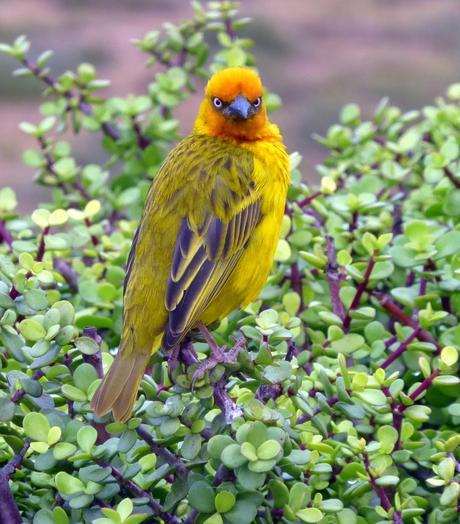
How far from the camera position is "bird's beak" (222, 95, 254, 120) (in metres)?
3.39

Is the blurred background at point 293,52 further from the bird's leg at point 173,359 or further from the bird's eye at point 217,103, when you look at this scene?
the bird's leg at point 173,359

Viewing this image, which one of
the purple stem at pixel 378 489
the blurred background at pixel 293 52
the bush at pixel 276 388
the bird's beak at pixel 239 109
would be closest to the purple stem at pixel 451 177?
the bush at pixel 276 388

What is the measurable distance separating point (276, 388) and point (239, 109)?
129cm

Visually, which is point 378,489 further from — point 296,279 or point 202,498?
point 296,279

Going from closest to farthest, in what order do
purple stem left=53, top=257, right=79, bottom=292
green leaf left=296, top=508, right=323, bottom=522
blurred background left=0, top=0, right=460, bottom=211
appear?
green leaf left=296, top=508, right=323, bottom=522
purple stem left=53, top=257, right=79, bottom=292
blurred background left=0, top=0, right=460, bottom=211

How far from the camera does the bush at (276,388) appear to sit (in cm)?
206

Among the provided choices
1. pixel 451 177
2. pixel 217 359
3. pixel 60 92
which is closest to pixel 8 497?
pixel 217 359

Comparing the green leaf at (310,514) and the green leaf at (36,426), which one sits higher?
the green leaf at (36,426)

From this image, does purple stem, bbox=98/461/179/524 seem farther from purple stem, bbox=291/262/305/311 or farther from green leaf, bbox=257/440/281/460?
purple stem, bbox=291/262/305/311

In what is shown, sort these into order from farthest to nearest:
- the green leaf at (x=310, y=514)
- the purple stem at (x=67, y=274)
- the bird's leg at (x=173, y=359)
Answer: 1. the purple stem at (x=67, y=274)
2. the bird's leg at (x=173, y=359)
3. the green leaf at (x=310, y=514)

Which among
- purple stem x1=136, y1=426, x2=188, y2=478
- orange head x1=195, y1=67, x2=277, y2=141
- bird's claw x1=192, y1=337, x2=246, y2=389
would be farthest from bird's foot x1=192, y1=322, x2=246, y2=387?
orange head x1=195, y1=67, x2=277, y2=141

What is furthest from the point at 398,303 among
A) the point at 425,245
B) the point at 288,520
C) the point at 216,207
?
the point at 288,520

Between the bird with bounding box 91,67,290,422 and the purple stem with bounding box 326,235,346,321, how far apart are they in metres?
0.24

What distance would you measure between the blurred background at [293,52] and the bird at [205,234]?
500cm
